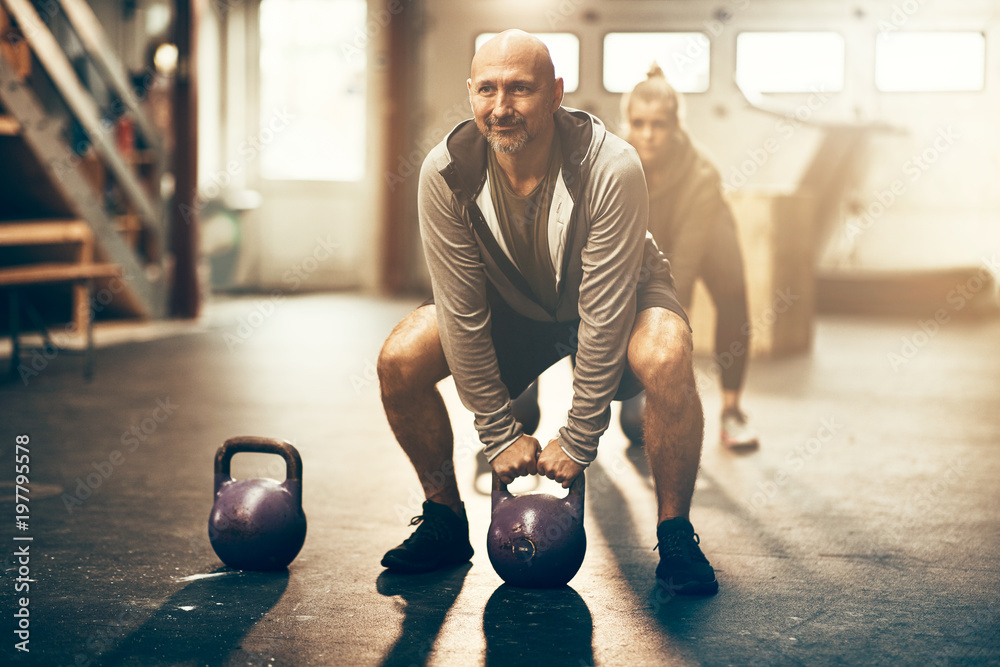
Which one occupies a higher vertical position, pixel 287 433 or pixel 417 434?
pixel 417 434

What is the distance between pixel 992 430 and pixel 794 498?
1500 mm

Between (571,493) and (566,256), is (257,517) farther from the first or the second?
(566,256)

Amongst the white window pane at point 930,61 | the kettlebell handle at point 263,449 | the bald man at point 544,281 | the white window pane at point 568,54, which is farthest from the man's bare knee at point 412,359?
the white window pane at point 930,61

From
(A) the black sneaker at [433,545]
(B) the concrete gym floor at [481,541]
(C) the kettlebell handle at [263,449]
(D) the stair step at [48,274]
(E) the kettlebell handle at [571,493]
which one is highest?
(D) the stair step at [48,274]

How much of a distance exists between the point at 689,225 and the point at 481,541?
1.60 metres

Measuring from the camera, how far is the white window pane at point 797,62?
945cm

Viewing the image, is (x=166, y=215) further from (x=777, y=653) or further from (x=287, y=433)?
(x=777, y=653)

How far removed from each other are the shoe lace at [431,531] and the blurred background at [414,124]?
5.10 m

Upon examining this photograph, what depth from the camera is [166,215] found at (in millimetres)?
7668

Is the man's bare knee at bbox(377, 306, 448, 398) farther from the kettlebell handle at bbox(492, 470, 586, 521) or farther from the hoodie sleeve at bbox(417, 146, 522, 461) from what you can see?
the kettlebell handle at bbox(492, 470, 586, 521)

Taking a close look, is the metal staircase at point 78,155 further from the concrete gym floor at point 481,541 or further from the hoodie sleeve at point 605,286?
the hoodie sleeve at point 605,286

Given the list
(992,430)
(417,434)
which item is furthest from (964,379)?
(417,434)

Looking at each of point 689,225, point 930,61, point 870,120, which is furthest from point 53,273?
point 930,61

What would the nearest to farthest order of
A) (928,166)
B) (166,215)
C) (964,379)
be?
(964,379), (166,215), (928,166)
